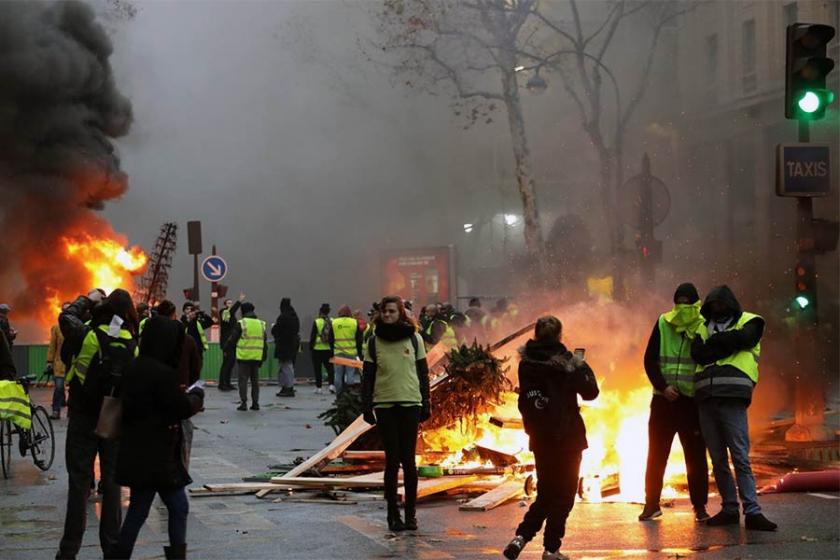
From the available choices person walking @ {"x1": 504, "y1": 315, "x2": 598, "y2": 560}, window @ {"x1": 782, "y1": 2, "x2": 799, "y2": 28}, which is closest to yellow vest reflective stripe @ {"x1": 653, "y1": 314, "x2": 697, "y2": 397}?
person walking @ {"x1": 504, "y1": 315, "x2": 598, "y2": 560}

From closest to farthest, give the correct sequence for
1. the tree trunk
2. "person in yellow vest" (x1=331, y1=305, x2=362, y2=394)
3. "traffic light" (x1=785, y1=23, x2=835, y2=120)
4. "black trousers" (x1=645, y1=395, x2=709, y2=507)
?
"black trousers" (x1=645, y1=395, x2=709, y2=507), "traffic light" (x1=785, y1=23, x2=835, y2=120), "person in yellow vest" (x1=331, y1=305, x2=362, y2=394), the tree trunk

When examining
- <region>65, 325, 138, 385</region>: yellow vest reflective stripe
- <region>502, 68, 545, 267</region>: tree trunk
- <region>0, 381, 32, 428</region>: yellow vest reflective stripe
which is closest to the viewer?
<region>65, 325, 138, 385</region>: yellow vest reflective stripe

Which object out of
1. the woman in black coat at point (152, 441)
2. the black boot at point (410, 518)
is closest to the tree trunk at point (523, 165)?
the black boot at point (410, 518)

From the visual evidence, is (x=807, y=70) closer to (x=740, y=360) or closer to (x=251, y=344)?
(x=740, y=360)

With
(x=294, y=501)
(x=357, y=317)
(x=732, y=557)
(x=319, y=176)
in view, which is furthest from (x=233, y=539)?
(x=319, y=176)

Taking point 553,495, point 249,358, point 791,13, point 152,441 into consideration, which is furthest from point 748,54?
point 152,441

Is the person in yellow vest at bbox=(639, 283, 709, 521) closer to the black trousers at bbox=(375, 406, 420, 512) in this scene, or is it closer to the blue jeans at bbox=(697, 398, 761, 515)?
the blue jeans at bbox=(697, 398, 761, 515)

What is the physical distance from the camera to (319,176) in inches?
1363

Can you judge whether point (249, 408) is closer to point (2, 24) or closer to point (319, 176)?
point (2, 24)

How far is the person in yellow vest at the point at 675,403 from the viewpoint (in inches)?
303

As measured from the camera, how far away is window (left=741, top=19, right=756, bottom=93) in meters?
18.0

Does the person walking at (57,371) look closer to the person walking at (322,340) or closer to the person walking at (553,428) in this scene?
the person walking at (322,340)

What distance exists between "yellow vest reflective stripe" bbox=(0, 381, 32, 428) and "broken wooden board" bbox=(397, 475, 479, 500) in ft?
9.42

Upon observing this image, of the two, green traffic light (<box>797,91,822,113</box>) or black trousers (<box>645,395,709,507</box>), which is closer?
black trousers (<box>645,395,709,507</box>)
